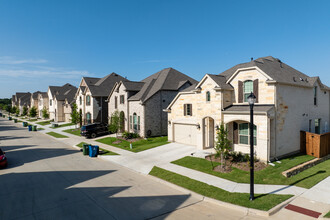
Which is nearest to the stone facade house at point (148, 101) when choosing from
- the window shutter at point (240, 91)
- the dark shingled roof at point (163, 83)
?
the dark shingled roof at point (163, 83)

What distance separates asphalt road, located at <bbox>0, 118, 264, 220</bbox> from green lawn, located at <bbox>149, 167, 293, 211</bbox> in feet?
1.98

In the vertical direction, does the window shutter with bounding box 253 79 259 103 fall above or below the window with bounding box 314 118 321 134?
above

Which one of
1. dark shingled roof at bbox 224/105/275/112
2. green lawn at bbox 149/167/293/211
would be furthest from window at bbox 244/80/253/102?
green lawn at bbox 149/167/293/211

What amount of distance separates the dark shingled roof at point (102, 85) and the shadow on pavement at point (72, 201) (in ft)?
83.5

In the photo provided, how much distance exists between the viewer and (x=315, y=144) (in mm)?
17062

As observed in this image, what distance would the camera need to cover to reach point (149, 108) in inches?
1075

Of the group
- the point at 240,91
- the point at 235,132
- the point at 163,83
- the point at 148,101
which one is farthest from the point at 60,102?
the point at 235,132

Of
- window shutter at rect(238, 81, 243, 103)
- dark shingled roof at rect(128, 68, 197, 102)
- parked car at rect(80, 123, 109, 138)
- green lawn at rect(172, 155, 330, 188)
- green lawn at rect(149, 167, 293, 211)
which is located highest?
dark shingled roof at rect(128, 68, 197, 102)

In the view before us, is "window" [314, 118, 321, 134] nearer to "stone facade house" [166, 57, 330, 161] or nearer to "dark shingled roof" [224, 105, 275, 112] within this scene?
"stone facade house" [166, 57, 330, 161]

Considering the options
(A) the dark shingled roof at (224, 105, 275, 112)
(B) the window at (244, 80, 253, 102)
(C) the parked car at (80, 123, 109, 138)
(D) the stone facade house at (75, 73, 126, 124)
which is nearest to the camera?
(A) the dark shingled roof at (224, 105, 275, 112)

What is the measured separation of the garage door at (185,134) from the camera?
71.6 ft

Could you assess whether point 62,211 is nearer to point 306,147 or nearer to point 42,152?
point 42,152

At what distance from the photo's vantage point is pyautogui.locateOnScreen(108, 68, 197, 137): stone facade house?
2738cm

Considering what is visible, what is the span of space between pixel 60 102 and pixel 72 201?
50200mm
